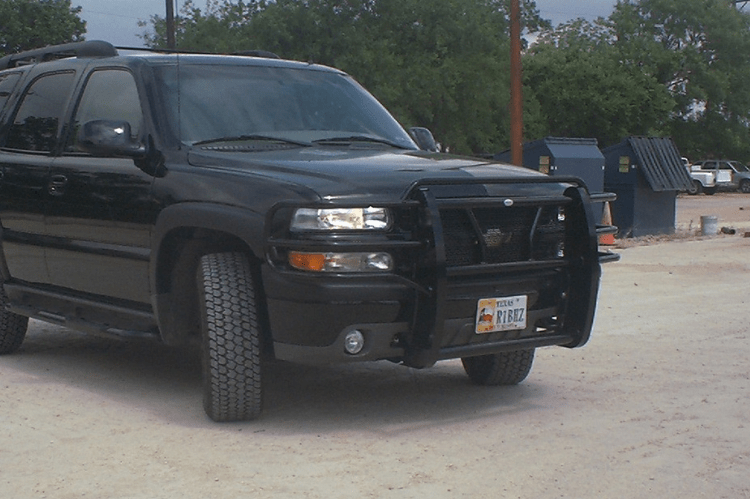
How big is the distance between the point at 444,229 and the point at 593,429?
121 cm

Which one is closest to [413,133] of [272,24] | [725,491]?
[725,491]

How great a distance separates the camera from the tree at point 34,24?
41.4 m

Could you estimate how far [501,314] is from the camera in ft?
18.9

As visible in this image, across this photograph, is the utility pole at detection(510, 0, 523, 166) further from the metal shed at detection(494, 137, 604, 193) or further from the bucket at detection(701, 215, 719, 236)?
the bucket at detection(701, 215, 719, 236)

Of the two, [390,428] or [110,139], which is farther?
[110,139]

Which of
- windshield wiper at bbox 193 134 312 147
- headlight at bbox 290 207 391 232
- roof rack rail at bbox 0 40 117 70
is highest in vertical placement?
roof rack rail at bbox 0 40 117 70

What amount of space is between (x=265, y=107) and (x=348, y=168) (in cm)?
120

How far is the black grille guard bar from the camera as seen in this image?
5387 millimetres

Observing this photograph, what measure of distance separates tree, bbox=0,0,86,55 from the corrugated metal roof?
26.9 metres

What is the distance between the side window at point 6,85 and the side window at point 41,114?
12.2 inches

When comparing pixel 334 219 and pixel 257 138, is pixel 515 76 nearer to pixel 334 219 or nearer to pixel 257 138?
pixel 257 138

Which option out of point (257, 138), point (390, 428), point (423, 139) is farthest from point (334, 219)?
point (423, 139)

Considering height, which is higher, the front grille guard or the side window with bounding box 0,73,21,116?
the side window with bounding box 0,73,21,116

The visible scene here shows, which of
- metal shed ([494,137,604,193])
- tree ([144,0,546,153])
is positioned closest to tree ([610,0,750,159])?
tree ([144,0,546,153])
